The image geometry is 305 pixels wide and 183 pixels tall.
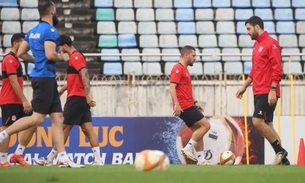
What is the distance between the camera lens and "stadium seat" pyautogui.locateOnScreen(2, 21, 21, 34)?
71.7 ft

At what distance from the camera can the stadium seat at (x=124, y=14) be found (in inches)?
880

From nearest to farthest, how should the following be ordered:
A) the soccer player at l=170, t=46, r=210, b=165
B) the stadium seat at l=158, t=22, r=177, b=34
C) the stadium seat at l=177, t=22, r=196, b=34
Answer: the soccer player at l=170, t=46, r=210, b=165, the stadium seat at l=158, t=22, r=177, b=34, the stadium seat at l=177, t=22, r=196, b=34

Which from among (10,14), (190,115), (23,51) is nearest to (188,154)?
(190,115)

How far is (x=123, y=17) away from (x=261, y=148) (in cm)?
613

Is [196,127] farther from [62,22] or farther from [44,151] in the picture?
[62,22]

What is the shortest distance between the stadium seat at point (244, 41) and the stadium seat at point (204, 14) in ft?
3.26

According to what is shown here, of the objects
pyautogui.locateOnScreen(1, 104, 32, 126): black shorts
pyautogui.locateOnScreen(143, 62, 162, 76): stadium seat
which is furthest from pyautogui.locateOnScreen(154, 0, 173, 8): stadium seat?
pyautogui.locateOnScreen(1, 104, 32, 126): black shorts

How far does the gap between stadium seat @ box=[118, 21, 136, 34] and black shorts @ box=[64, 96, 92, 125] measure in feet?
25.3

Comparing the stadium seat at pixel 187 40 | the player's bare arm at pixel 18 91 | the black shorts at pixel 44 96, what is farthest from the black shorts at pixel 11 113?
the stadium seat at pixel 187 40

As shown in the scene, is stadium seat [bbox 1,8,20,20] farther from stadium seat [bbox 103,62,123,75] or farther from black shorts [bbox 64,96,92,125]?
black shorts [bbox 64,96,92,125]

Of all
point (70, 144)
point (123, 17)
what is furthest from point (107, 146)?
point (123, 17)

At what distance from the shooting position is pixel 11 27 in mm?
21953

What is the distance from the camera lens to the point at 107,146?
57.0 feet

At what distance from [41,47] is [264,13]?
446 inches
